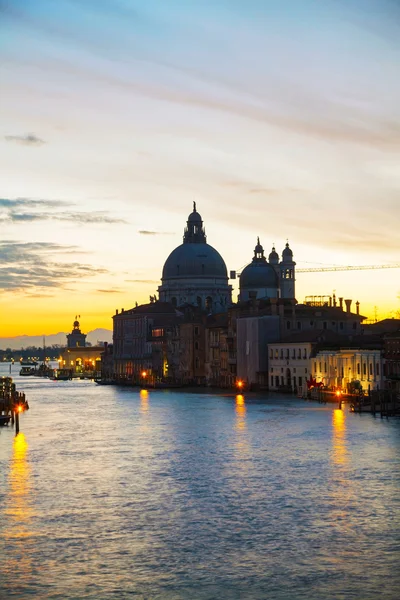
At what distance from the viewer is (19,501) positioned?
3275 centimetres

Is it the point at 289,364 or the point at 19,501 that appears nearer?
the point at 19,501

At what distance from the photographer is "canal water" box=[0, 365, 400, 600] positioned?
2361cm

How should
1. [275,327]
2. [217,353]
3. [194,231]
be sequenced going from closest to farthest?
[275,327], [217,353], [194,231]

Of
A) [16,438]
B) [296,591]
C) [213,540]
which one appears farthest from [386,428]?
[296,591]

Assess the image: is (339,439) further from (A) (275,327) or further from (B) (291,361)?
(A) (275,327)

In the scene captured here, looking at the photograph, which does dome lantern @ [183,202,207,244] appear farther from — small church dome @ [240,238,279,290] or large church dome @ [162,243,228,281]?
small church dome @ [240,238,279,290]

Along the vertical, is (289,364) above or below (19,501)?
above

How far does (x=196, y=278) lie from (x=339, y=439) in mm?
111883

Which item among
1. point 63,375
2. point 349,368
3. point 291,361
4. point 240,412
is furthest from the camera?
point 63,375

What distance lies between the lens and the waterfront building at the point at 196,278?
16100cm

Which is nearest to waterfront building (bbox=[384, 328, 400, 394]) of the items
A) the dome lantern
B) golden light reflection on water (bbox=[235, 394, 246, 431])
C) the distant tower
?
golden light reflection on water (bbox=[235, 394, 246, 431])

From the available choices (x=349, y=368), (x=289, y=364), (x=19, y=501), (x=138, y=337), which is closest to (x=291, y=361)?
(x=289, y=364)

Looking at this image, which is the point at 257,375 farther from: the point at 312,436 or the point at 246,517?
the point at 246,517

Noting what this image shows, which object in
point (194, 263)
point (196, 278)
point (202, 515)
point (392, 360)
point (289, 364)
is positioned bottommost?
point (202, 515)
